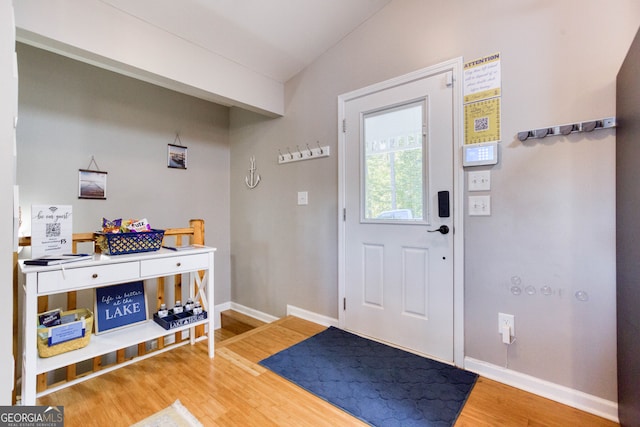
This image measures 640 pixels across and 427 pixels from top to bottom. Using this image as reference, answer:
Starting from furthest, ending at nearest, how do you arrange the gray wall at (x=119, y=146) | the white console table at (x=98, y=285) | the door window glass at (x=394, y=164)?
the gray wall at (x=119, y=146), the door window glass at (x=394, y=164), the white console table at (x=98, y=285)

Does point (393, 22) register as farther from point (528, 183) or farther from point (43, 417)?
point (43, 417)

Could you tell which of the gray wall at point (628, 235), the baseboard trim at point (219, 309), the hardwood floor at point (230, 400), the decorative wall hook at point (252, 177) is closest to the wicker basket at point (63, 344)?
the hardwood floor at point (230, 400)

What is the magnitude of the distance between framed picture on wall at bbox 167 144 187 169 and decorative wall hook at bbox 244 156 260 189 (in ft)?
2.21

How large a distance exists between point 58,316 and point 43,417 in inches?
21.1

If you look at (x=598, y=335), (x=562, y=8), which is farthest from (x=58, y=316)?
(x=562, y=8)

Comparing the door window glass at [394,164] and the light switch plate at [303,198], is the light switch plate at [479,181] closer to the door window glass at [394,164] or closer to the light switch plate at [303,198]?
the door window glass at [394,164]

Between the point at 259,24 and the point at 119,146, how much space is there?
5.43 feet

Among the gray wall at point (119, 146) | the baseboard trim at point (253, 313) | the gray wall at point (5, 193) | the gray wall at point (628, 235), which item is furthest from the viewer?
the baseboard trim at point (253, 313)

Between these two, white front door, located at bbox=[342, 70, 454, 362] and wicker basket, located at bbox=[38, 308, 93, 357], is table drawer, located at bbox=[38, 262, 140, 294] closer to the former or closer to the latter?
wicker basket, located at bbox=[38, 308, 93, 357]

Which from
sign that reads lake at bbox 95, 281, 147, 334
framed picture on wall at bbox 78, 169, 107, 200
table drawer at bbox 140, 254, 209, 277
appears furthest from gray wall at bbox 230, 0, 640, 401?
framed picture on wall at bbox 78, 169, 107, 200

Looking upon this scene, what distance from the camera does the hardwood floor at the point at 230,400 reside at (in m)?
1.44

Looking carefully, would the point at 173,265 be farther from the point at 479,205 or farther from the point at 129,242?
the point at 479,205

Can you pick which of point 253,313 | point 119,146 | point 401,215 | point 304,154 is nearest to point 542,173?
point 401,215

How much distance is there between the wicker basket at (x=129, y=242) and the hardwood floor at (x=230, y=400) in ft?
2.55
